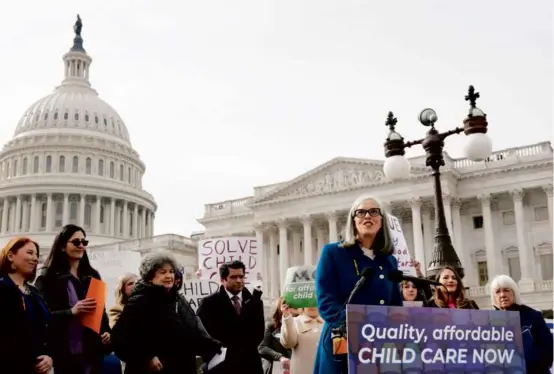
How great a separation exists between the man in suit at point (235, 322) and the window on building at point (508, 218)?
153ft

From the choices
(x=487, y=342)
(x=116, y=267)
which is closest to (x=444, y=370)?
(x=487, y=342)

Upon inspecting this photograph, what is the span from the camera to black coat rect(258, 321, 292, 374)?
9471 millimetres

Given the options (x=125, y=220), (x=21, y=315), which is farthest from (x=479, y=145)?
(x=125, y=220)

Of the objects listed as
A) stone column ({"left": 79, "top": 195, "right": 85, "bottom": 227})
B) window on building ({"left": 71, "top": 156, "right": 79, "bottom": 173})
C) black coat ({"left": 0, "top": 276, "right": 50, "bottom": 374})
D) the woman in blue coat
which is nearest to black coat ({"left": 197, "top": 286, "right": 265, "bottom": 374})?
black coat ({"left": 0, "top": 276, "right": 50, "bottom": 374})

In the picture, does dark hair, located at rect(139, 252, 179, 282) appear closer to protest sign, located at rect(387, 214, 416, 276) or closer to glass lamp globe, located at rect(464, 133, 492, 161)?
protest sign, located at rect(387, 214, 416, 276)

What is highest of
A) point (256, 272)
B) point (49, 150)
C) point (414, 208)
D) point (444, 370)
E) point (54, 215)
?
point (49, 150)

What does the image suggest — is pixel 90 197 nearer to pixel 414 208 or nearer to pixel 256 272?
pixel 414 208

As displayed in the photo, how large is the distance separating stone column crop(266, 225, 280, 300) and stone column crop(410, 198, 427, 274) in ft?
41.9

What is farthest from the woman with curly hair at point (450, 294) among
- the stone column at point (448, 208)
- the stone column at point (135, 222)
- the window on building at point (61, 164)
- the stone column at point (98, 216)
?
the stone column at point (135, 222)

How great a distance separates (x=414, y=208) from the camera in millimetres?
51031

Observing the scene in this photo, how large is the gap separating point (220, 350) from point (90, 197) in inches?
3342

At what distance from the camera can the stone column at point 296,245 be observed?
5916cm

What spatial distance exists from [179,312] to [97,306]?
0.82 meters

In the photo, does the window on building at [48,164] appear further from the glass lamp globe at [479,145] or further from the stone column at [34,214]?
the glass lamp globe at [479,145]
